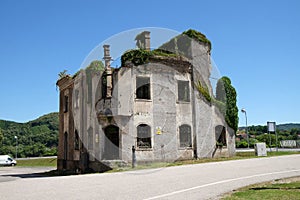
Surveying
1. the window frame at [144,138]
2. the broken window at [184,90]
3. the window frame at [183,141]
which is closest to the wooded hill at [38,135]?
the window frame at [183,141]

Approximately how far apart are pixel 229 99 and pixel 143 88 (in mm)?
8804

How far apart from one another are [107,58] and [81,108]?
434 cm

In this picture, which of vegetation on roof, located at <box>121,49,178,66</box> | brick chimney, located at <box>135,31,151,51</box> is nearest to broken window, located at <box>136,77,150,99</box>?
vegetation on roof, located at <box>121,49,178,66</box>

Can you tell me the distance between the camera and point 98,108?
21.5 m

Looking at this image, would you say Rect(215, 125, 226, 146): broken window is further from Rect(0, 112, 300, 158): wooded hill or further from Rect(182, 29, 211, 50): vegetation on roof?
Rect(0, 112, 300, 158): wooded hill

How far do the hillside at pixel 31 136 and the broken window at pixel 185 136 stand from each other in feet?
119

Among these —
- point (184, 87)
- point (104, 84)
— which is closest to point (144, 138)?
point (104, 84)

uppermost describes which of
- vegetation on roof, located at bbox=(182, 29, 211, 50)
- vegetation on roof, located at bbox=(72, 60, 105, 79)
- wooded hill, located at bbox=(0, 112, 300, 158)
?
vegetation on roof, located at bbox=(182, 29, 211, 50)

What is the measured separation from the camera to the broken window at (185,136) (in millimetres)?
23428

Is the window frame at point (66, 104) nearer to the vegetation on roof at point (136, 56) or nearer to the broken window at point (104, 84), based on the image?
the broken window at point (104, 84)

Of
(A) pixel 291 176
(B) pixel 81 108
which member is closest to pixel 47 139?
(B) pixel 81 108

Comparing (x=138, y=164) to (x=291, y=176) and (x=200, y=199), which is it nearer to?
(x=291, y=176)

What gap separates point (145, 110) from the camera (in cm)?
2197

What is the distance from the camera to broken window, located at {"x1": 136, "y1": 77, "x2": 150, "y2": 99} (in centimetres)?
2228
